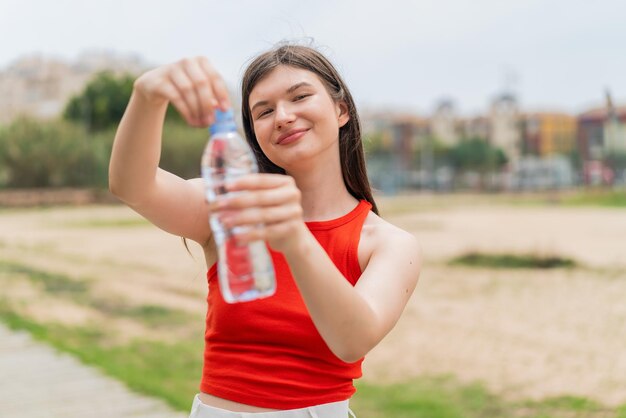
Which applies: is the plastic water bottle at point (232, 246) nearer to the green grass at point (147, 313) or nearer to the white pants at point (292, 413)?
the white pants at point (292, 413)

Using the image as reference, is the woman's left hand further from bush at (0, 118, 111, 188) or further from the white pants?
bush at (0, 118, 111, 188)

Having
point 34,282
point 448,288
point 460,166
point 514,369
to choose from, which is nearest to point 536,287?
point 448,288

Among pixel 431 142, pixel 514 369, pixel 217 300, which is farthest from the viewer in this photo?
pixel 431 142

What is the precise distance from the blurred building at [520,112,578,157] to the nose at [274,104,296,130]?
3337 inches

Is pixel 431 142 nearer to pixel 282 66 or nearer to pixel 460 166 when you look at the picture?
pixel 460 166

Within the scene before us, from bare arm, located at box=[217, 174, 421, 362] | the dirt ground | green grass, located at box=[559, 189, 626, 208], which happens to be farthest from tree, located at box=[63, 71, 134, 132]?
bare arm, located at box=[217, 174, 421, 362]

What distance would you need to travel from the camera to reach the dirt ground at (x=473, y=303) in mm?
6324

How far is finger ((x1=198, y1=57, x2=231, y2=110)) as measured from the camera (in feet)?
3.88

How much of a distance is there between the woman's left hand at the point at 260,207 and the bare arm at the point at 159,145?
17 cm

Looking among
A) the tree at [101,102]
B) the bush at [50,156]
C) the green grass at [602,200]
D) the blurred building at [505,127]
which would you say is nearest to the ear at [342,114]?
the green grass at [602,200]

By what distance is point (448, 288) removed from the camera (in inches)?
435

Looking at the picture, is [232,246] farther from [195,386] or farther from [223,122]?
[195,386]

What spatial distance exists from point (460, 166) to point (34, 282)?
63.6m

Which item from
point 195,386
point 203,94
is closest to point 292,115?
point 203,94
